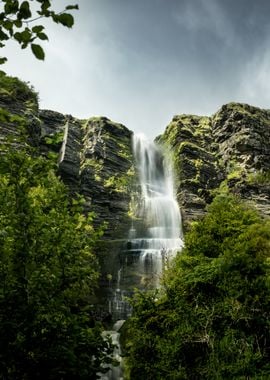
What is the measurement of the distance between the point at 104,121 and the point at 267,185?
27544mm

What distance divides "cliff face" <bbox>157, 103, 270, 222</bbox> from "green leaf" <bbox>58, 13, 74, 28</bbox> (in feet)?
150

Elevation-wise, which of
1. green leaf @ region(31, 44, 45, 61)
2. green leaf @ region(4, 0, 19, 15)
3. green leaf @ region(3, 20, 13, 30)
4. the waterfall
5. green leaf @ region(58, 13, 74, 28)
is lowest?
green leaf @ region(31, 44, 45, 61)

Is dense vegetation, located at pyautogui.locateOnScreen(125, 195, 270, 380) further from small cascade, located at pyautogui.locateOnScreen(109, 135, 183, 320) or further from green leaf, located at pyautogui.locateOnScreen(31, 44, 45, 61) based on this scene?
green leaf, located at pyautogui.locateOnScreen(31, 44, 45, 61)

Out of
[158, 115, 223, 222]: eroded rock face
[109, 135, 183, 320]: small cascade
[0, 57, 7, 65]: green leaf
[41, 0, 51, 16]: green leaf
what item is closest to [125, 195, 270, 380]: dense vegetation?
[109, 135, 183, 320]: small cascade

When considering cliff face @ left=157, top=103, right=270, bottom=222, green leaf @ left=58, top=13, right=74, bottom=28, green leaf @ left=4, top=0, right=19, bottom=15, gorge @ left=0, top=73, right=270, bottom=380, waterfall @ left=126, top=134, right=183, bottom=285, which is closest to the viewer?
green leaf @ left=58, top=13, right=74, bottom=28

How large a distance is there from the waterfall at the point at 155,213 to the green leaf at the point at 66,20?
29.7m

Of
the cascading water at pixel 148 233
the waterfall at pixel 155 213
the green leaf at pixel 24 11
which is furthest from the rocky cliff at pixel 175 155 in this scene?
the green leaf at pixel 24 11

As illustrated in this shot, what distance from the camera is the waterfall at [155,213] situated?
36.2 m

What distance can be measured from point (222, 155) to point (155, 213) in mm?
17944

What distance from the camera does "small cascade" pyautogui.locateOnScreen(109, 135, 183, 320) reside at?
33656 millimetres

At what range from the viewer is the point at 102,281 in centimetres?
3447

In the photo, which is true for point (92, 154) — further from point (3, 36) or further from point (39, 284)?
point (3, 36)

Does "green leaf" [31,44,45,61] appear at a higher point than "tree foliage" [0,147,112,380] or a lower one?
higher

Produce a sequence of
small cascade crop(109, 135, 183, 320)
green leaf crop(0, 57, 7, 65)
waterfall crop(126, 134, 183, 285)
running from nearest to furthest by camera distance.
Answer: green leaf crop(0, 57, 7, 65), small cascade crop(109, 135, 183, 320), waterfall crop(126, 134, 183, 285)
